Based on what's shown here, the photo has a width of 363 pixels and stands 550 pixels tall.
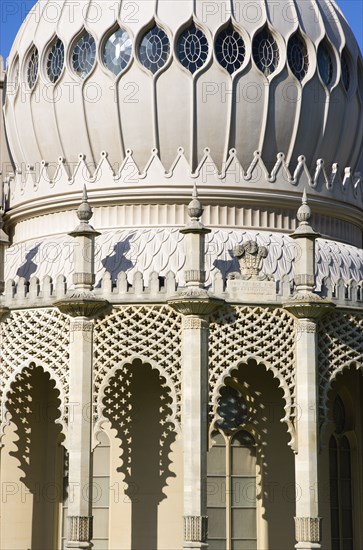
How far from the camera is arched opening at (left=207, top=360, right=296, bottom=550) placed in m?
27.2

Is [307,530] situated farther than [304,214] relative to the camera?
No

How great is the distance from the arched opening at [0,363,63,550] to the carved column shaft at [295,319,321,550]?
5.47 metres

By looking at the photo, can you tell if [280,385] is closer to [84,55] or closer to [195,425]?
[195,425]

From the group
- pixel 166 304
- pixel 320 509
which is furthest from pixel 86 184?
pixel 320 509

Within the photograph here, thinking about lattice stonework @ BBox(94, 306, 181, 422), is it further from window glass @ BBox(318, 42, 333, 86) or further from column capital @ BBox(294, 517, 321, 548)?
window glass @ BBox(318, 42, 333, 86)

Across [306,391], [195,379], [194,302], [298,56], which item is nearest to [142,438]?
[195,379]

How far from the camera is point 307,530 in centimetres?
2531

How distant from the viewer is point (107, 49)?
28.9 metres

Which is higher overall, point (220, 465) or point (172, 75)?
point (172, 75)

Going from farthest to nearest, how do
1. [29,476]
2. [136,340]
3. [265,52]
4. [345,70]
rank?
[345,70]
[265,52]
[29,476]
[136,340]

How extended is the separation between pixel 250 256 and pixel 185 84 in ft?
14.0

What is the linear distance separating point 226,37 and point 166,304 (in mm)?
6535

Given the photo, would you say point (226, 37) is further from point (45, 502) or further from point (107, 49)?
point (45, 502)

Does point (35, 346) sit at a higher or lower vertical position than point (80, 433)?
higher
